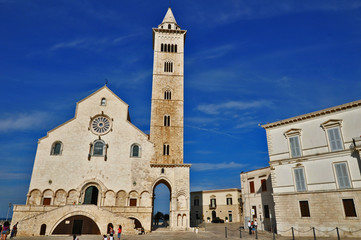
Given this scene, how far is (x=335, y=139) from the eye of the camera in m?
21.4

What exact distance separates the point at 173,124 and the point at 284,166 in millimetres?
16522

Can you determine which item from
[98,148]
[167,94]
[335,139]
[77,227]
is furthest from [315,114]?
[77,227]

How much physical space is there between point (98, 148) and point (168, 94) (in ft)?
41.8

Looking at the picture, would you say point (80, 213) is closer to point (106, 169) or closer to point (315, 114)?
point (106, 169)

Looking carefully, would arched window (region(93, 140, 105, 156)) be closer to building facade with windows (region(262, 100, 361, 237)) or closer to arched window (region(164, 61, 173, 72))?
arched window (region(164, 61, 173, 72))

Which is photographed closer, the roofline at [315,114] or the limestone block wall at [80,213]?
the roofline at [315,114]

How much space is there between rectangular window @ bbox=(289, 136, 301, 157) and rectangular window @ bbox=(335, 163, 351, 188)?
333cm

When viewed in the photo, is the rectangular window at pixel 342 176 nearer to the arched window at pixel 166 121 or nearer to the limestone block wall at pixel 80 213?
the limestone block wall at pixel 80 213

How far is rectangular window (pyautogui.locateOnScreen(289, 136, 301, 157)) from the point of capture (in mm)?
23250

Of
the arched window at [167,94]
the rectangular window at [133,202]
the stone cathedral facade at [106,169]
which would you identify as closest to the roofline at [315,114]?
the stone cathedral facade at [106,169]

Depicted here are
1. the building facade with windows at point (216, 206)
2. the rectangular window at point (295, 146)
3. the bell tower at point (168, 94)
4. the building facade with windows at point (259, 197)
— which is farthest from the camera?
the building facade with windows at point (216, 206)

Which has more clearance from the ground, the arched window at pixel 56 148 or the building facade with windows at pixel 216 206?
the arched window at pixel 56 148

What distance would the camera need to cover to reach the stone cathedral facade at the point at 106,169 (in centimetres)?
2783

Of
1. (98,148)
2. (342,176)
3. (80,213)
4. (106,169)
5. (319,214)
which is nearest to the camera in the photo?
(342,176)
